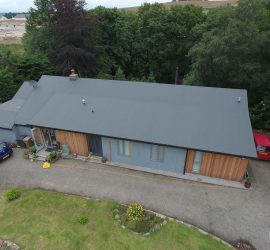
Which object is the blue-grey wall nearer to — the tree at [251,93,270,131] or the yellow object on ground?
the yellow object on ground

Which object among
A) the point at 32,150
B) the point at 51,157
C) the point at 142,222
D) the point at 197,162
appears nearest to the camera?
the point at 142,222

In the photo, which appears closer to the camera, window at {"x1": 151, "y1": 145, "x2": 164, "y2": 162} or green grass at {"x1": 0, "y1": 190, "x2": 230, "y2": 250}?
green grass at {"x1": 0, "y1": 190, "x2": 230, "y2": 250}

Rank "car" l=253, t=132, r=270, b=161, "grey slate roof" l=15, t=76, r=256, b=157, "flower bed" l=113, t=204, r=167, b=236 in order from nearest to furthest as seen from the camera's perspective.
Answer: "flower bed" l=113, t=204, r=167, b=236, "grey slate roof" l=15, t=76, r=256, b=157, "car" l=253, t=132, r=270, b=161

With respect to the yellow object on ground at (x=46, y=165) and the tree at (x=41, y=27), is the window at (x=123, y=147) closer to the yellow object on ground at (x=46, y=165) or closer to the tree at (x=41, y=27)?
the yellow object on ground at (x=46, y=165)

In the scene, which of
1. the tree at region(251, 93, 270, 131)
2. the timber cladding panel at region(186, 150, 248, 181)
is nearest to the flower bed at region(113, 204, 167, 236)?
the timber cladding panel at region(186, 150, 248, 181)

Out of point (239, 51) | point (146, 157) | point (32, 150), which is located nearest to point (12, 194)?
point (32, 150)

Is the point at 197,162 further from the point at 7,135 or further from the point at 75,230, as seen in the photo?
the point at 7,135
